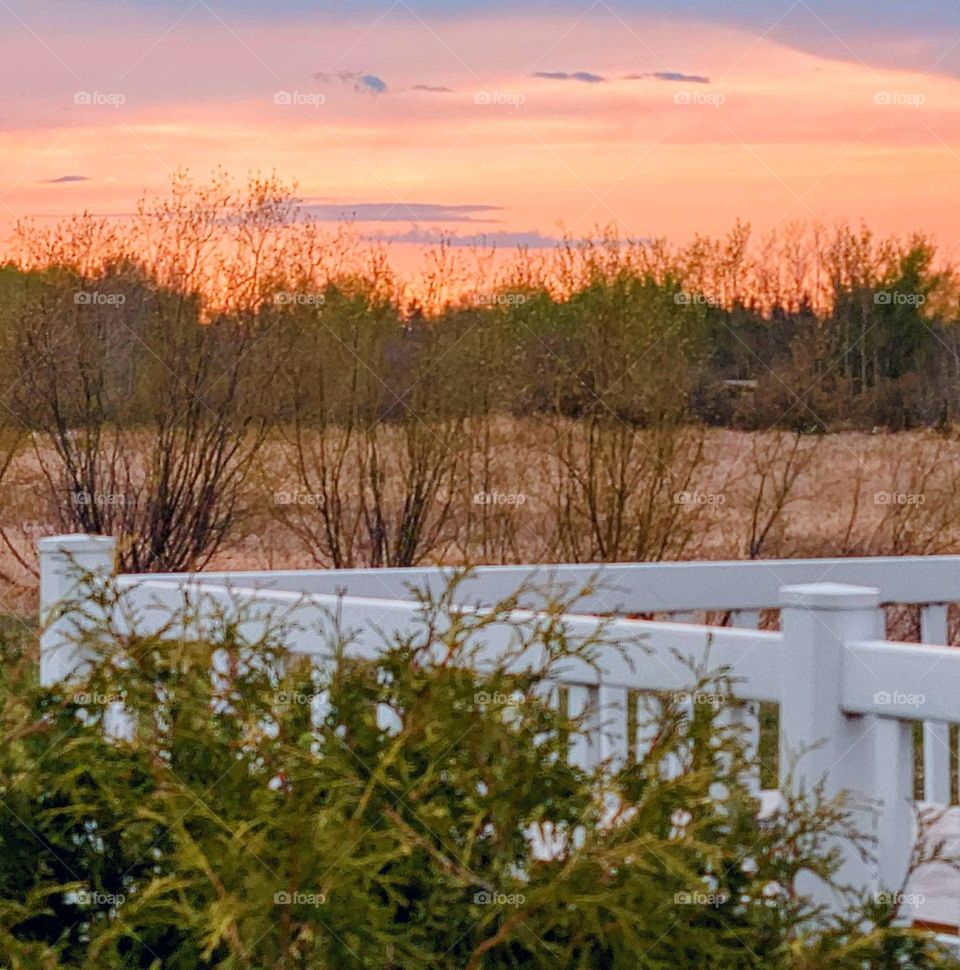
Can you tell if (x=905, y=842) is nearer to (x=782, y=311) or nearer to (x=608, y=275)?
(x=608, y=275)

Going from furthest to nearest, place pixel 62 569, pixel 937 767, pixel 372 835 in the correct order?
pixel 62 569 → pixel 937 767 → pixel 372 835

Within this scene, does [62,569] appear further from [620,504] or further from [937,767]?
[620,504]

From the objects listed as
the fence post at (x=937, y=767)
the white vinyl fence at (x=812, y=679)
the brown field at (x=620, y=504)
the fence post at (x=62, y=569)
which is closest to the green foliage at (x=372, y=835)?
the white vinyl fence at (x=812, y=679)

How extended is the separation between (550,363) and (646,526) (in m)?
1.44

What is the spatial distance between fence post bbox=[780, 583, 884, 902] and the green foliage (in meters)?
0.58

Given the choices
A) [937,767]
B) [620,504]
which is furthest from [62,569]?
[620,504]

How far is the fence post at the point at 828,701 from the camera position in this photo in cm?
306

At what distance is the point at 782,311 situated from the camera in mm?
13383

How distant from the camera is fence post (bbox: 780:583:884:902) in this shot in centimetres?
306

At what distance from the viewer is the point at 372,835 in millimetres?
2184

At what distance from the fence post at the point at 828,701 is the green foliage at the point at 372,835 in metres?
0.58

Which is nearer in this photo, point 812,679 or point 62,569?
point 812,679

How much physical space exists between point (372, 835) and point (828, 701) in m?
1.20

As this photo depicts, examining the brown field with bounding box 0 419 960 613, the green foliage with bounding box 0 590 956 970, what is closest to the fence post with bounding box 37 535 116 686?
the green foliage with bounding box 0 590 956 970
